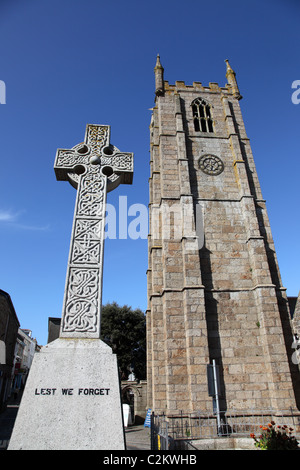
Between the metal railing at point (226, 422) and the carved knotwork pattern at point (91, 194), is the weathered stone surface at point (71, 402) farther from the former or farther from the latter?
the metal railing at point (226, 422)

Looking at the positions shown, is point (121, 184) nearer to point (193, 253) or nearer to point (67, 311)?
point (67, 311)

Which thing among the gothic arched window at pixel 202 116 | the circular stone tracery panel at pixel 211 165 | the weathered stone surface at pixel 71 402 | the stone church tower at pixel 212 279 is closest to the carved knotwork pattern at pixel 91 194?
the weathered stone surface at pixel 71 402

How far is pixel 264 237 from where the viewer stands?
14.8 m

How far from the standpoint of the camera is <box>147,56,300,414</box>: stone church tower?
37.6ft

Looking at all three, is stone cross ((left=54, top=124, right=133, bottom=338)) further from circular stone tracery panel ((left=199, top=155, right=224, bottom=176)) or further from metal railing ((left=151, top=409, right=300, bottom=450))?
circular stone tracery panel ((left=199, top=155, right=224, bottom=176))

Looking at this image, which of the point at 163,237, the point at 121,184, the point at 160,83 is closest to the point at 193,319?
the point at 163,237

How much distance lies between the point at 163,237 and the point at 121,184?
9061 millimetres

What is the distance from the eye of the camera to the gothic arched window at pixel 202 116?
18.9 meters

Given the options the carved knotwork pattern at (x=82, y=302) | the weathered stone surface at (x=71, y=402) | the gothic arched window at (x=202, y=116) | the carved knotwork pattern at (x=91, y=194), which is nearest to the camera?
the weathered stone surface at (x=71, y=402)

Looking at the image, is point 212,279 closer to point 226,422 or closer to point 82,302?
point 226,422

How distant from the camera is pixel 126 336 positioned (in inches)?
1167

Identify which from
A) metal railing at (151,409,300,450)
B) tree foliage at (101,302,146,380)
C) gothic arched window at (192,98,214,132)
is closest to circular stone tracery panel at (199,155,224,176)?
gothic arched window at (192,98,214,132)

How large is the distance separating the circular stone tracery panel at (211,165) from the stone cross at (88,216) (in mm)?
12075

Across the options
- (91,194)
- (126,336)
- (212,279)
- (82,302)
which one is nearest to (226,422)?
(212,279)
